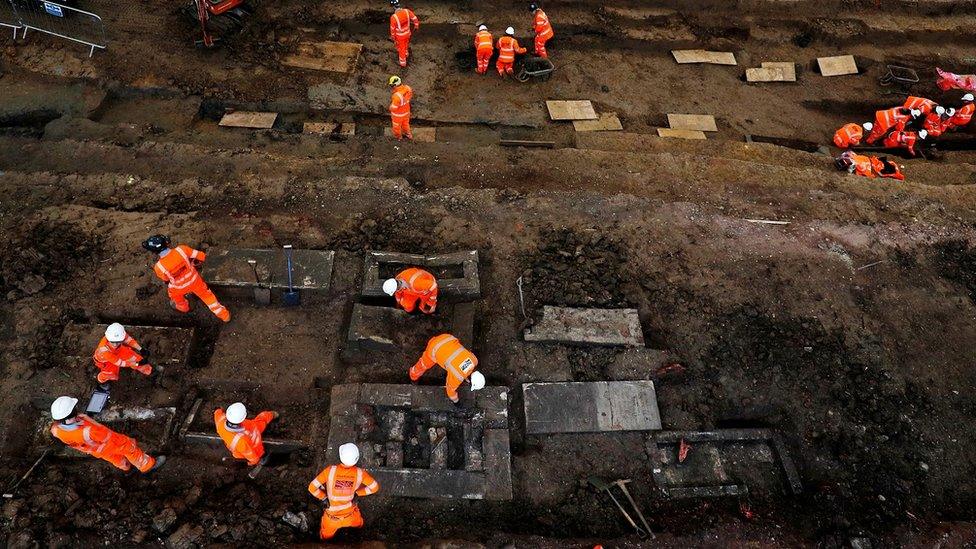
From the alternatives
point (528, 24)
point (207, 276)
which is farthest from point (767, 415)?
point (528, 24)

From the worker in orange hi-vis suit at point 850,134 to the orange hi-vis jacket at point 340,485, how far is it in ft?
36.9

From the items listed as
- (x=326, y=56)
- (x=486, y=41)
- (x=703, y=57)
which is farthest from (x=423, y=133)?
(x=703, y=57)

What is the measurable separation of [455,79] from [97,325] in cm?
814

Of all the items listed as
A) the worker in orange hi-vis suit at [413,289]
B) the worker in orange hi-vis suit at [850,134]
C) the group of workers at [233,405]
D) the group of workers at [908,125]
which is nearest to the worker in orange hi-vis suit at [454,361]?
the group of workers at [233,405]

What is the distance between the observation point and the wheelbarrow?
1155cm

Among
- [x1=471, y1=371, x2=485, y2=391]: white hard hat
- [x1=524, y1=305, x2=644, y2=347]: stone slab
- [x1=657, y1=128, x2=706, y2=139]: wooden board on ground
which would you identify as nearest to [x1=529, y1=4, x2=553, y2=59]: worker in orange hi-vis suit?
[x1=657, y1=128, x2=706, y2=139]: wooden board on ground

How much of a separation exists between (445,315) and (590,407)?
2.18 meters

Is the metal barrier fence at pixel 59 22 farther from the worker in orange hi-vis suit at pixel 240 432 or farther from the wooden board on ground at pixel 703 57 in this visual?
the wooden board on ground at pixel 703 57

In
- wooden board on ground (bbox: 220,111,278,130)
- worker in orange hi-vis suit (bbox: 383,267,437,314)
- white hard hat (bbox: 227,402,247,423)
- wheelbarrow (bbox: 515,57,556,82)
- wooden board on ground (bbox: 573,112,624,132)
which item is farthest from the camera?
wheelbarrow (bbox: 515,57,556,82)

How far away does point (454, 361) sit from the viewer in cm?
573

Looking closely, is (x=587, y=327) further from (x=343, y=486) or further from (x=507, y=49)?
(x=507, y=49)

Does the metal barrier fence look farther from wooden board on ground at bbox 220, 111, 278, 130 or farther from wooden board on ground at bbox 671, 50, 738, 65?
wooden board on ground at bbox 671, 50, 738, 65

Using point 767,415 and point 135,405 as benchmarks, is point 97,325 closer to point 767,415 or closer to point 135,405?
point 135,405

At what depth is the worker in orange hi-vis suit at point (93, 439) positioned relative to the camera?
16.1 ft
